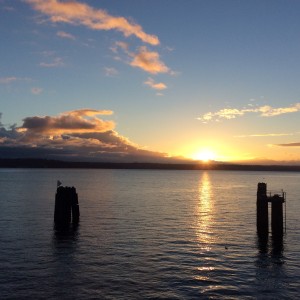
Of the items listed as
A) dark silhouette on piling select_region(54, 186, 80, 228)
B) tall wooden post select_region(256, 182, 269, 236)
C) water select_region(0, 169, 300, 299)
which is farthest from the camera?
dark silhouette on piling select_region(54, 186, 80, 228)

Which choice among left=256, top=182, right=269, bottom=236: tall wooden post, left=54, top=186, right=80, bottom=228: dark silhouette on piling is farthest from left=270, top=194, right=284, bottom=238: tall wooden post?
left=54, top=186, right=80, bottom=228: dark silhouette on piling

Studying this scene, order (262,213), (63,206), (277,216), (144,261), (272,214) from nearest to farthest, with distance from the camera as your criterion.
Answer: (144,261), (277,216), (272,214), (262,213), (63,206)

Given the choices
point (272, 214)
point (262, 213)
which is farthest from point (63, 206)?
point (272, 214)

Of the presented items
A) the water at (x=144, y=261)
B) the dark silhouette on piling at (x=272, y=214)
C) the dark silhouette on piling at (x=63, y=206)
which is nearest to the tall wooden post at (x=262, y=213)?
the dark silhouette on piling at (x=272, y=214)

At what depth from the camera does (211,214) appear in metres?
60.8

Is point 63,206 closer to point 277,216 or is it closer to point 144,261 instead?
point 144,261

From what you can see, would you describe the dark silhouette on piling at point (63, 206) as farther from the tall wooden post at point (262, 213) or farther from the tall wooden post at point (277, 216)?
the tall wooden post at point (277, 216)

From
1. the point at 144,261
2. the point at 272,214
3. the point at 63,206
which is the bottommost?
the point at 144,261

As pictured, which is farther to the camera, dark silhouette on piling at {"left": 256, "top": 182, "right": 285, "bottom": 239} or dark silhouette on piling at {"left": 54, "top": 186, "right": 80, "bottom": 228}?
dark silhouette on piling at {"left": 54, "top": 186, "right": 80, "bottom": 228}

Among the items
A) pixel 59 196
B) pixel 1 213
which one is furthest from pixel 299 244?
pixel 1 213

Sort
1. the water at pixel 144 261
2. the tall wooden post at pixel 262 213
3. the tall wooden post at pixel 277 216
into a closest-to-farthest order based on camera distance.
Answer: the water at pixel 144 261, the tall wooden post at pixel 277 216, the tall wooden post at pixel 262 213

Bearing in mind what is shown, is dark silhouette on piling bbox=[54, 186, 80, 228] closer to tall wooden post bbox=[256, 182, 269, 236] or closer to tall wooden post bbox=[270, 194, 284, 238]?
tall wooden post bbox=[256, 182, 269, 236]

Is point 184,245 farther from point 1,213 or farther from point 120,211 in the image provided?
point 1,213

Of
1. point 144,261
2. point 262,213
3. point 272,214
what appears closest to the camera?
point 144,261
